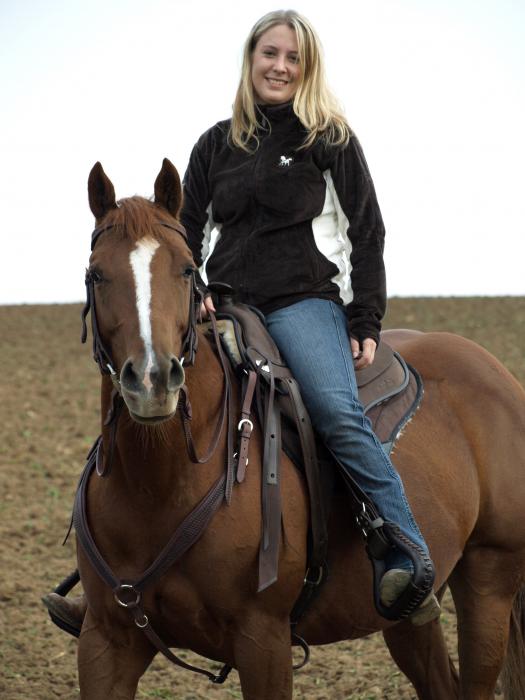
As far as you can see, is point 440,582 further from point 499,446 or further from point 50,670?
point 50,670

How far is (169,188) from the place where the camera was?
3.64m

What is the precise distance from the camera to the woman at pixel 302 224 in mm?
4074

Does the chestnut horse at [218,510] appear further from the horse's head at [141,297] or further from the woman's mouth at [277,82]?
the woman's mouth at [277,82]

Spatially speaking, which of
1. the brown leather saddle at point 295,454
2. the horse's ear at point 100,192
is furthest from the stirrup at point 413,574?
the horse's ear at point 100,192

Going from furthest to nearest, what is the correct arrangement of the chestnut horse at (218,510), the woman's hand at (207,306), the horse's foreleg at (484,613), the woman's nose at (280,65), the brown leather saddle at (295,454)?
1. the horse's foreleg at (484,613)
2. the woman's nose at (280,65)
3. the woman's hand at (207,306)
4. the brown leather saddle at (295,454)
5. the chestnut horse at (218,510)

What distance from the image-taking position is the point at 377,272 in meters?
4.18

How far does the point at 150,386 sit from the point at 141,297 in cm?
34

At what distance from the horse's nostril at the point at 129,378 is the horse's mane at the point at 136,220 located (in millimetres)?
514

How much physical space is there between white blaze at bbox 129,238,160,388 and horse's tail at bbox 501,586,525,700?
289 cm

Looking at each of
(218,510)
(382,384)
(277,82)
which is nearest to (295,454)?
(218,510)

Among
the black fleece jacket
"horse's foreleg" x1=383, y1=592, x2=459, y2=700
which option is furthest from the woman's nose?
"horse's foreleg" x1=383, y1=592, x2=459, y2=700

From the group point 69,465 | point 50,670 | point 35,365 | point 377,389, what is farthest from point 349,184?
point 35,365

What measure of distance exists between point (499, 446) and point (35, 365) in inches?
719

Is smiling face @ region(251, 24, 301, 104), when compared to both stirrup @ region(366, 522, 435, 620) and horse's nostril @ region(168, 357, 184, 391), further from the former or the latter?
stirrup @ region(366, 522, 435, 620)
